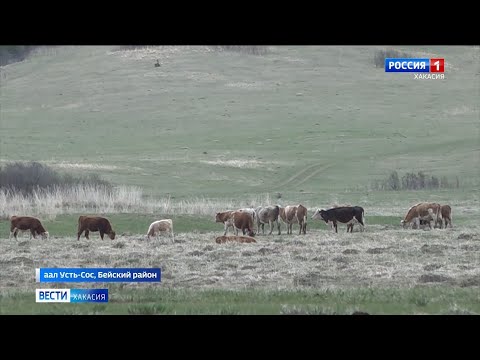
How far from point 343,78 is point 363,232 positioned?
200 feet

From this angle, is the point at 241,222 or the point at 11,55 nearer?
the point at 241,222

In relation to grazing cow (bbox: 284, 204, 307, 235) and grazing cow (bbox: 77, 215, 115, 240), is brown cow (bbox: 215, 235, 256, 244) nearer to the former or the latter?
grazing cow (bbox: 77, 215, 115, 240)

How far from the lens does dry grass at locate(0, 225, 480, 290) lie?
18531 millimetres

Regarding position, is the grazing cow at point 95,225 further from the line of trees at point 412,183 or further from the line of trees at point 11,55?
the line of trees at point 11,55

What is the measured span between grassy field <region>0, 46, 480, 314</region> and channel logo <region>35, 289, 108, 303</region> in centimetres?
26

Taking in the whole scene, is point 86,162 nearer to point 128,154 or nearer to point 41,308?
point 128,154

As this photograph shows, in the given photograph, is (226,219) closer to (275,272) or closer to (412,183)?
(275,272)

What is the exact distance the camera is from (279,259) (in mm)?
22156

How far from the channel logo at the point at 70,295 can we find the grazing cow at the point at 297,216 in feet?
51.0

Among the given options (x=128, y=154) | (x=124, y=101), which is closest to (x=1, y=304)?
(x=128, y=154)

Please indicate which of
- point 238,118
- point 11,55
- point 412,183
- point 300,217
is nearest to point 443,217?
point 300,217

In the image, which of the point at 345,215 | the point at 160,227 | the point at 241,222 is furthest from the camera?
the point at 345,215

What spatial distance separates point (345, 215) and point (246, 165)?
3323 centimetres

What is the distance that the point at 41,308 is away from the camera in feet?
45.1
